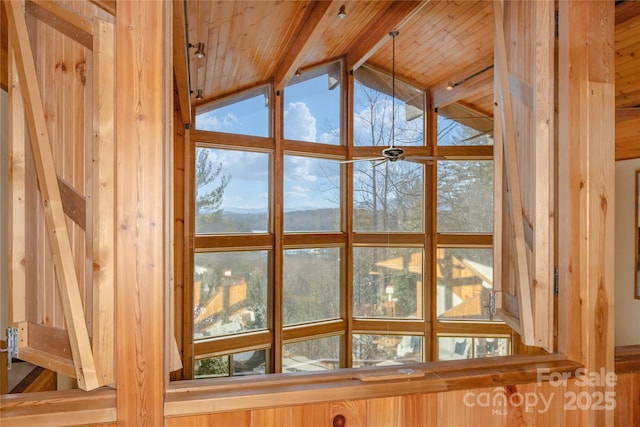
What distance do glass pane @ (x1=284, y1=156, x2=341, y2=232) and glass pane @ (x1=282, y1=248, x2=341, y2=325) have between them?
18.1 inches

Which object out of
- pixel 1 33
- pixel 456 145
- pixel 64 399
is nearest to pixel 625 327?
pixel 456 145

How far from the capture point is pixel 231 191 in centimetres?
602

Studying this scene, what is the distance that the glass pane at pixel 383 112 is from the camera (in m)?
7.07

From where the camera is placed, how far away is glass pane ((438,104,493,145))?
7.10 m

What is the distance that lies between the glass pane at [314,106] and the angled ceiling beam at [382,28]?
414mm

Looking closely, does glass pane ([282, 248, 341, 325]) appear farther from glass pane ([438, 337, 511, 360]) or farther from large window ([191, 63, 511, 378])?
glass pane ([438, 337, 511, 360])

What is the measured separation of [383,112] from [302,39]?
113 inches

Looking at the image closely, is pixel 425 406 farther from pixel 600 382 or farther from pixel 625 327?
pixel 625 327

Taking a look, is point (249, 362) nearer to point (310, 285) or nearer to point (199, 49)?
point (310, 285)

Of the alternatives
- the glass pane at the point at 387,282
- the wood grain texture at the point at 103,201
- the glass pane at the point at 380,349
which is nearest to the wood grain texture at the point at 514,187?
the wood grain texture at the point at 103,201

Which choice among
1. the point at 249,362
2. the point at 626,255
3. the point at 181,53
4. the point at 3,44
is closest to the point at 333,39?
the point at 181,53

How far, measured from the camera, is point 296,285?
6.61m

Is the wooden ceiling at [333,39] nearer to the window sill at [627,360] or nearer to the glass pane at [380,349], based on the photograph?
the window sill at [627,360]

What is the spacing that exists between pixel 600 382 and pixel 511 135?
1.07 metres
